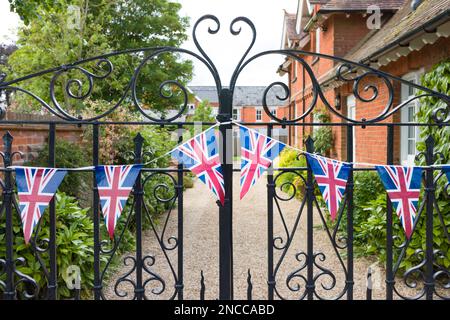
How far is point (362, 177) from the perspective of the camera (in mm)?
6410

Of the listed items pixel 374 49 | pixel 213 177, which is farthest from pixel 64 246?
pixel 374 49

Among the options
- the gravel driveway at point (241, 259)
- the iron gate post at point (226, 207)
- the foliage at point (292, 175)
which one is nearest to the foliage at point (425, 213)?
the gravel driveway at point (241, 259)

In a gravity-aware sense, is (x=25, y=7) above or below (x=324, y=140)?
above

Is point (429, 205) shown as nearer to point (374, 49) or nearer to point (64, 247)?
point (64, 247)

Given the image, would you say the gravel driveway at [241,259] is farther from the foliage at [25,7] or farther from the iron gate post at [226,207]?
the foliage at [25,7]

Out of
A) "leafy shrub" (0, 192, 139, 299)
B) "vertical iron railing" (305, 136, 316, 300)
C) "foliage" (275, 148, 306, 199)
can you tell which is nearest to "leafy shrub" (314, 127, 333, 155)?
"foliage" (275, 148, 306, 199)

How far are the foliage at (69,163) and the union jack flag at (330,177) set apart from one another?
12.1 feet

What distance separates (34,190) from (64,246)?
4.90ft

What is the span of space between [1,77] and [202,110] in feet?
100

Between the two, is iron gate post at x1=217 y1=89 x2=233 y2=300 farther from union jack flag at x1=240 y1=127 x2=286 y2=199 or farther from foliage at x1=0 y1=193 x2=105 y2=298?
foliage at x1=0 y1=193 x2=105 y2=298

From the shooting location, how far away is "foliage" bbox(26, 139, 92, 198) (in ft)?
17.2

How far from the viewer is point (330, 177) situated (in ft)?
8.14

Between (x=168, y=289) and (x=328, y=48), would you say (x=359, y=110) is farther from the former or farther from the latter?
(x=168, y=289)

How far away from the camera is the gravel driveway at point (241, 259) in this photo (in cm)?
446
